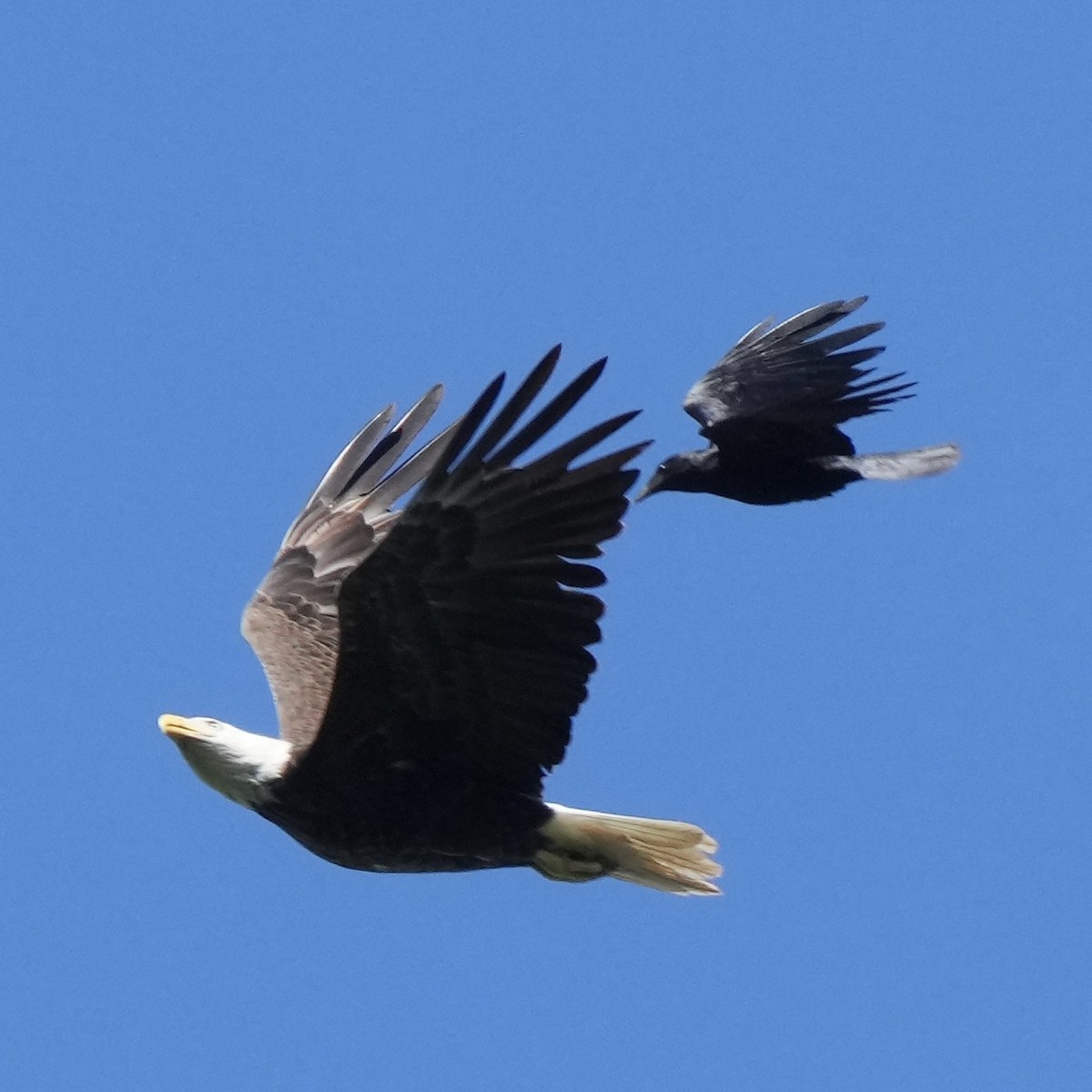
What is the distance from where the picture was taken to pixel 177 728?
749cm

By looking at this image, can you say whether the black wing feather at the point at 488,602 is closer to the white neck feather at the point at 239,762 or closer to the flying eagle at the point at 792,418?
the white neck feather at the point at 239,762

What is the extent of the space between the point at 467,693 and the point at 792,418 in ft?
5.64

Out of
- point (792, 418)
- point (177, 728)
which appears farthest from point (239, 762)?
point (792, 418)

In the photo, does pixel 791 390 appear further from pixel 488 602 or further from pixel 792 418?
pixel 488 602

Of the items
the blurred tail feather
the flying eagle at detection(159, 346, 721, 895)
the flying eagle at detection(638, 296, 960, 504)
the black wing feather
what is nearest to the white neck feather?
the flying eagle at detection(159, 346, 721, 895)

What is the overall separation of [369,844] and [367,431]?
2138mm

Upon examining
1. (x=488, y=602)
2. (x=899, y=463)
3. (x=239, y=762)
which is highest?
(x=899, y=463)

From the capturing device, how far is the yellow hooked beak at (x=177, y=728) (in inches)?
294

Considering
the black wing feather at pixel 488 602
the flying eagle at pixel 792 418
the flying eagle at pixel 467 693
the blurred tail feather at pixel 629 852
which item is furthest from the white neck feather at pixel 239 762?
the flying eagle at pixel 792 418

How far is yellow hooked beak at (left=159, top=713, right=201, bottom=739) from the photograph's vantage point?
7.46 m

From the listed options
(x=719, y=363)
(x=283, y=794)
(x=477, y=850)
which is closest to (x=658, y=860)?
(x=477, y=850)

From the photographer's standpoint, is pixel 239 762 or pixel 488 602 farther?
pixel 239 762

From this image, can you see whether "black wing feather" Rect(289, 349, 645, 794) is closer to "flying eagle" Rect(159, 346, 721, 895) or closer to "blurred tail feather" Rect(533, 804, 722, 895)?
"flying eagle" Rect(159, 346, 721, 895)

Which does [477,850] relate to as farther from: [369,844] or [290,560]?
[290,560]
